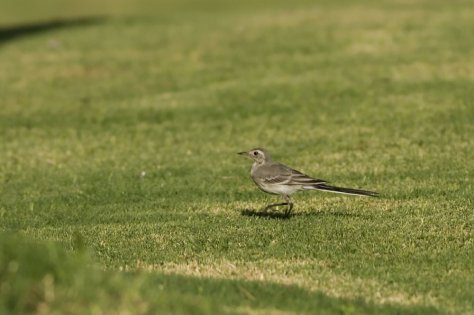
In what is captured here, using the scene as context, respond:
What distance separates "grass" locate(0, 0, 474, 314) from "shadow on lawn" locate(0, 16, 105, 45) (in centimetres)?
22

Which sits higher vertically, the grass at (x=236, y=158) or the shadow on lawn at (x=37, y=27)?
the shadow on lawn at (x=37, y=27)

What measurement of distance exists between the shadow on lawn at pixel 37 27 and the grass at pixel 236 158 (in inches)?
8.6

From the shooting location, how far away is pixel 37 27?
4056 centimetres

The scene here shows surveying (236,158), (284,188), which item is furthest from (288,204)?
(236,158)

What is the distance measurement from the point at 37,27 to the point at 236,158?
21.6 metres

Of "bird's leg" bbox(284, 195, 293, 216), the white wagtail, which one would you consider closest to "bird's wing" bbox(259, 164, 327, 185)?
the white wagtail

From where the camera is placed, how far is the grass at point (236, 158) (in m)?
11.0

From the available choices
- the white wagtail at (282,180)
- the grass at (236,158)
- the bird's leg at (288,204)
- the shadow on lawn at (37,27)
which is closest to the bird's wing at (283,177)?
the white wagtail at (282,180)

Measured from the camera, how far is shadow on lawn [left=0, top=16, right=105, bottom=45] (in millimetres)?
38388

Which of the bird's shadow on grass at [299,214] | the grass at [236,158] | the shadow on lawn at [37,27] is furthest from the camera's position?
the shadow on lawn at [37,27]

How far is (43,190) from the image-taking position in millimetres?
18766

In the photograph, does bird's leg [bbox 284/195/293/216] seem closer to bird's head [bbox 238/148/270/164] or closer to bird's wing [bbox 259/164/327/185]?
bird's wing [bbox 259/164/327/185]

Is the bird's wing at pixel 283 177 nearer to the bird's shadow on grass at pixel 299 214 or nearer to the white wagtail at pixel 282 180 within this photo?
the white wagtail at pixel 282 180

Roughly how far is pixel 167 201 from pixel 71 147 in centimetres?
617
